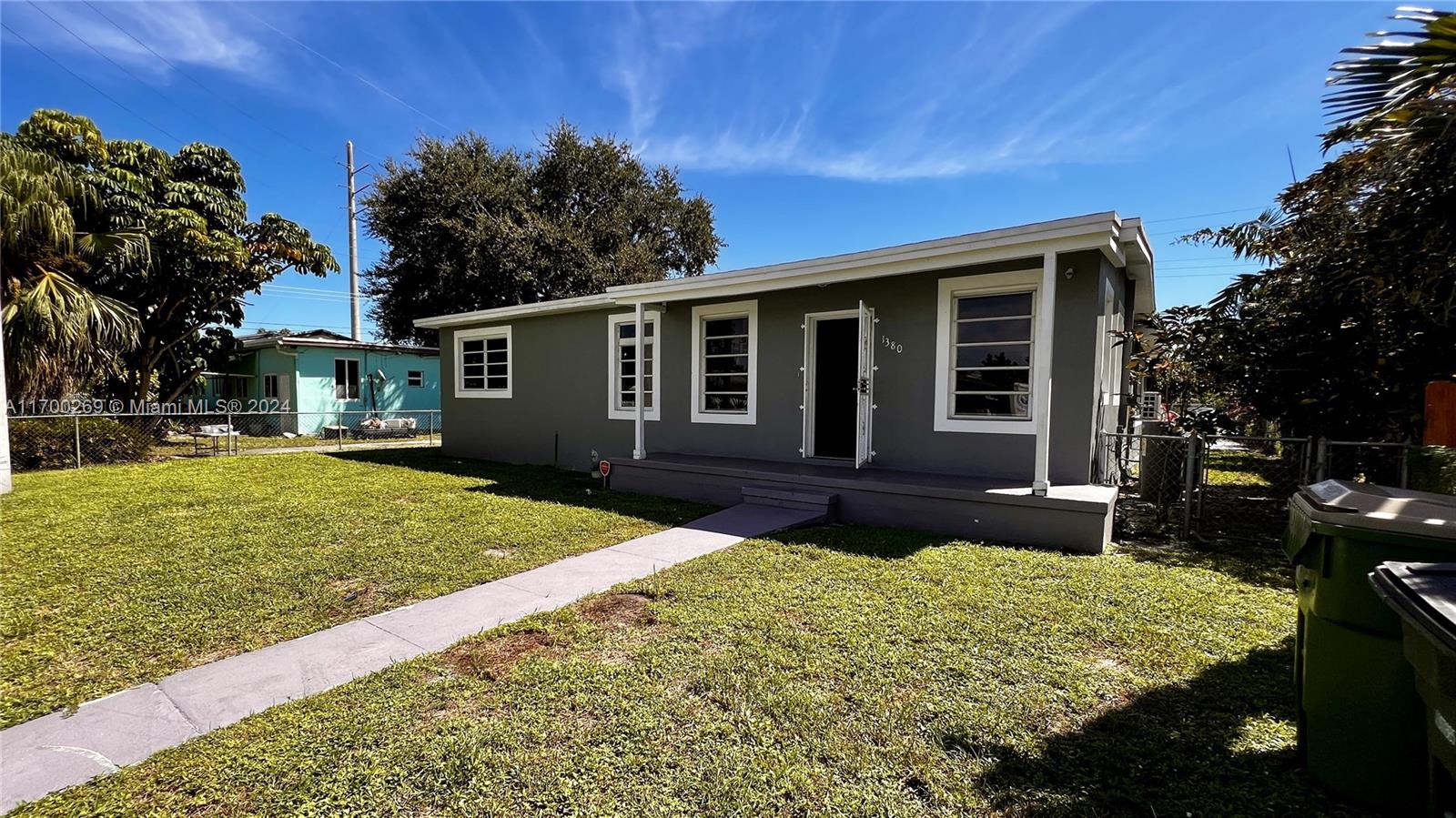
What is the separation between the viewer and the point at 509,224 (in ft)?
59.7

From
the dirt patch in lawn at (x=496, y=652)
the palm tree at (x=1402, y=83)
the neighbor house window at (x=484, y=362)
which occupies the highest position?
the palm tree at (x=1402, y=83)

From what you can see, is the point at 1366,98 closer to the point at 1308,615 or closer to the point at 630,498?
the point at 1308,615

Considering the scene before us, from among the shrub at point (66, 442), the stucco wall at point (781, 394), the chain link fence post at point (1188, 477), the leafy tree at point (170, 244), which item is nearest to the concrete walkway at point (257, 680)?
the stucco wall at point (781, 394)

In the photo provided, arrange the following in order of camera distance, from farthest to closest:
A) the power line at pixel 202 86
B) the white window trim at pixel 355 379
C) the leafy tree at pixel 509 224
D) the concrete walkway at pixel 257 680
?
the white window trim at pixel 355 379, the leafy tree at pixel 509 224, the power line at pixel 202 86, the concrete walkway at pixel 257 680

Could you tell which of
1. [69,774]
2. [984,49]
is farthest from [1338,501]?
[984,49]

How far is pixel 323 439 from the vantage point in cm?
1692

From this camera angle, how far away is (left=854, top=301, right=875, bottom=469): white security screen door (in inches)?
258

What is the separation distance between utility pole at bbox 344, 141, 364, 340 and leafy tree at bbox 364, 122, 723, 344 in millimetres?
816

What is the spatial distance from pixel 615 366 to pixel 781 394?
3.13 m

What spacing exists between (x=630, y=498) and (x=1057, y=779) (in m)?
5.95

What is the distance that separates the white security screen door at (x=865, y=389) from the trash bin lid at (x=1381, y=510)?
14.7ft

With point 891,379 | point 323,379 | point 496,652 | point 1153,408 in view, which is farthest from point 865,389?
point 323,379

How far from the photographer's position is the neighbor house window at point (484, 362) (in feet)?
36.2

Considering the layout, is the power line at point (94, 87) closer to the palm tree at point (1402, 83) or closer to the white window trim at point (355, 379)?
the white window trim at point (355, 379)
